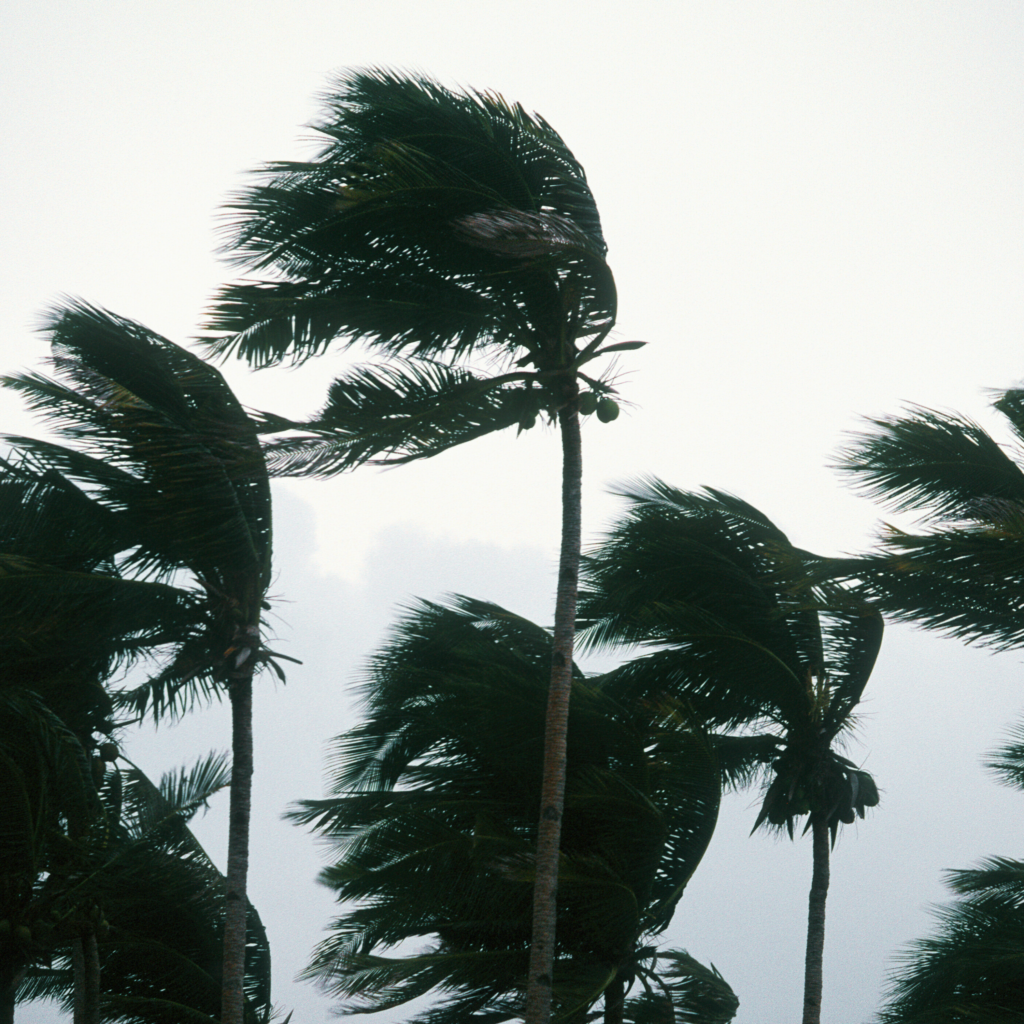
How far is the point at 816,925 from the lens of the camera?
35.8 feet

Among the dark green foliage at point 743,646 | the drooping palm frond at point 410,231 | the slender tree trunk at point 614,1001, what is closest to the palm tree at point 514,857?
the slender tree trunk at point 614,1001

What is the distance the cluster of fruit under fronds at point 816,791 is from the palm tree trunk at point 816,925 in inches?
8.1

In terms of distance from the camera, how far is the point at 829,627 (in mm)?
11023

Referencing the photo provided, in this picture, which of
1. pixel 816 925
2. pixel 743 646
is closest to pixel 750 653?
pixel 743 646

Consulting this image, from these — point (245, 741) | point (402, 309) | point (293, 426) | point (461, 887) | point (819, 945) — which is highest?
point (402, 309)

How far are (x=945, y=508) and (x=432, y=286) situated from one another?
4.83m

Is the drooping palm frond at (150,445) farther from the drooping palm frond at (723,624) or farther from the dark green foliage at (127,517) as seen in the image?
the drooping palm frond at (723,624)

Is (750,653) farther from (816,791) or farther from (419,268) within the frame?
(419,268)

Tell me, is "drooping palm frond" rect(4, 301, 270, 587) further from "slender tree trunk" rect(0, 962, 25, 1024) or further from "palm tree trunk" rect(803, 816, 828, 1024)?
"palm tree trunk" rect(803, 816, 828, 1024)

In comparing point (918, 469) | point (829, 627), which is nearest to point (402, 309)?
point (918, 469)

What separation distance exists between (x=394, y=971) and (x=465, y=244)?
5.95 meters

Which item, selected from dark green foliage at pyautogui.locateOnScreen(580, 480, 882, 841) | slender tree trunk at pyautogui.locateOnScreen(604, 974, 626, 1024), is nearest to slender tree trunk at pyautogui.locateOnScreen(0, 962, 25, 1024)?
slender tree trunk at pyautogui.locateOnScreen(604, 974, 626, 1024)

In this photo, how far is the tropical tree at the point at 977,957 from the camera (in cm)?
1005

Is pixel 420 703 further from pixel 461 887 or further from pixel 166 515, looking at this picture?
pixel 166 515
